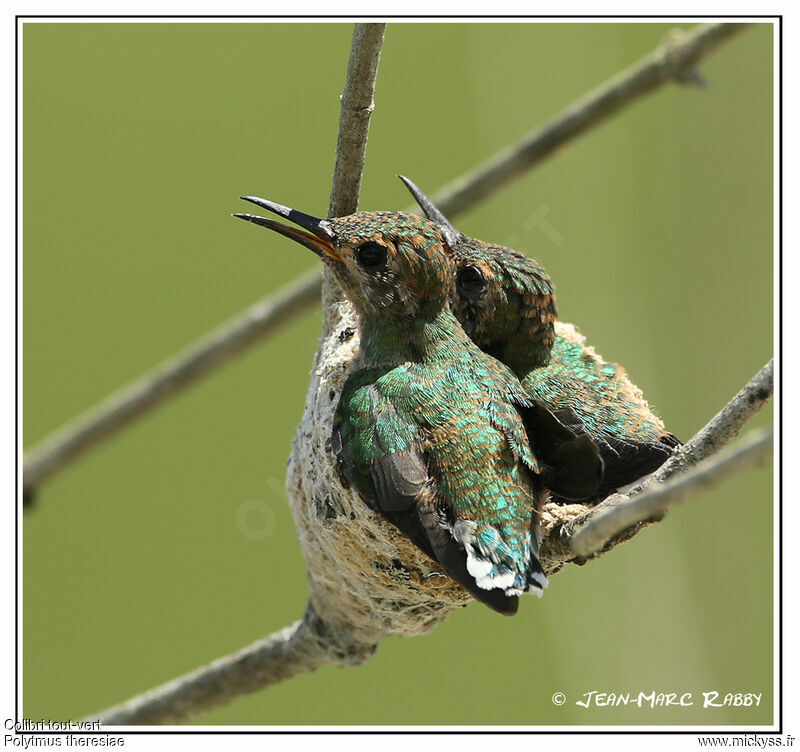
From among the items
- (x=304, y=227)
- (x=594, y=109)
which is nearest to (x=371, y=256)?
(x=304, y=227)

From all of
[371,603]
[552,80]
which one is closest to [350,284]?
[371,603]

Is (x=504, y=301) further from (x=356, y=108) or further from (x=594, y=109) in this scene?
(x=594, y=109)

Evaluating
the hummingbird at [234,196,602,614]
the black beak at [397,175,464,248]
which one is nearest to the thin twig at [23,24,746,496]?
the black beak at [397,175,464,248]

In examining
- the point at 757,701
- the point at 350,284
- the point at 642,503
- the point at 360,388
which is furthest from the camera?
the point at 757,701

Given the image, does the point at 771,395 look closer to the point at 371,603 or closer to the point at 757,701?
the point at 371,603

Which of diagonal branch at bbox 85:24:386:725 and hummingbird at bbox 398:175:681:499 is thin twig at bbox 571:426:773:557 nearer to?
hummingbird at bbox 398:175:681:499

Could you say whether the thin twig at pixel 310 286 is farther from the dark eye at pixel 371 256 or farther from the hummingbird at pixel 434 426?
the dark eye at pixel 371 256
